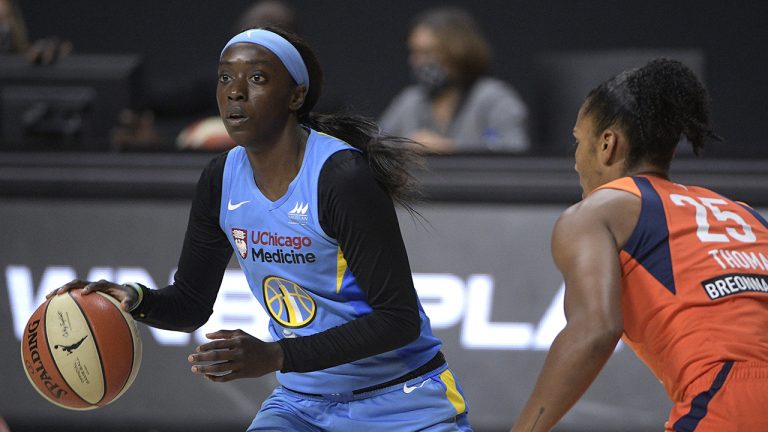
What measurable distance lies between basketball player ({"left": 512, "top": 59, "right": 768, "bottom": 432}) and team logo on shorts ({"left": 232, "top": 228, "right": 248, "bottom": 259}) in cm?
A: 85

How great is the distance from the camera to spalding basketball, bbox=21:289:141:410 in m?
2.96

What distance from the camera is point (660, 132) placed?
8.62 ft

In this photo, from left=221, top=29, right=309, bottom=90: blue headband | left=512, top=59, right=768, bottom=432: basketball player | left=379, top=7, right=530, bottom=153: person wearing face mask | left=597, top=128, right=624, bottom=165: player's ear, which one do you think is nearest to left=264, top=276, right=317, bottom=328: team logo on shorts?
left=221, top=29, right=309, bottom=90: blue headband

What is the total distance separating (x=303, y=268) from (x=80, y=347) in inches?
25.2

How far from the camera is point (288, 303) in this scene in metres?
2.89

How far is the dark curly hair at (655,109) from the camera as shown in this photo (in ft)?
8.61

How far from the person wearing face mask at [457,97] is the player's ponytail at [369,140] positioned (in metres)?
2.50

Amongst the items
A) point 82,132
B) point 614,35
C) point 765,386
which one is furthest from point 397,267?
point 614,35

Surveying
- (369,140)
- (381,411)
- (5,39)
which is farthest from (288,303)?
(5,39)

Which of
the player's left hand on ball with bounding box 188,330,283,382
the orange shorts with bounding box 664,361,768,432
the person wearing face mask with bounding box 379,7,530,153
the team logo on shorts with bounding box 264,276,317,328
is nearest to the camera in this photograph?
the orange shorts with bounding box 664,361,768,432

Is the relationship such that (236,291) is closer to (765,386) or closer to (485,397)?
(485,397)

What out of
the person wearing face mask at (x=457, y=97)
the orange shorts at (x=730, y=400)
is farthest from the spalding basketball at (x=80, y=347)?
the person wearing face mask at (x=457, y=97)

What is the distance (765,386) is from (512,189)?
2.46m

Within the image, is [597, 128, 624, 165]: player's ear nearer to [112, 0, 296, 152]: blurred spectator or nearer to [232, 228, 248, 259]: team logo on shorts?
[232, 228, 248, 259]: team logo on shorts
